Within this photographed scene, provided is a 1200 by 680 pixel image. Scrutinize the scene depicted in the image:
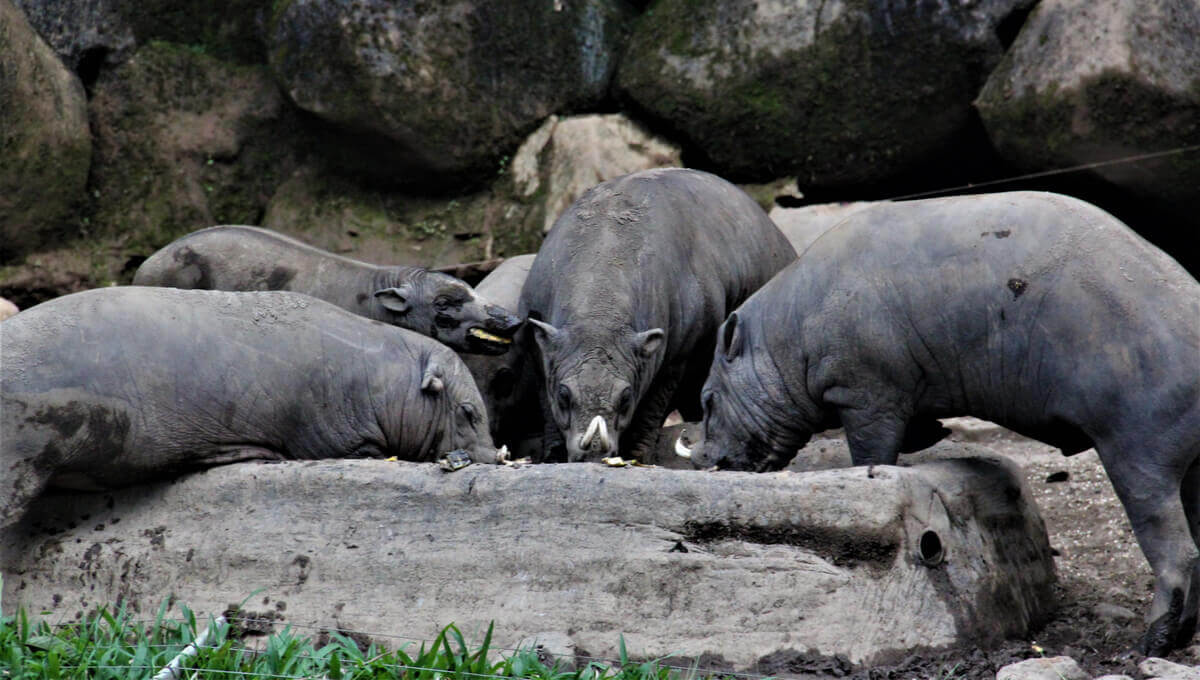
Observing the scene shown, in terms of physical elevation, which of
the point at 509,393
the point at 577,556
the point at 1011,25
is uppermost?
the point at 1011,25

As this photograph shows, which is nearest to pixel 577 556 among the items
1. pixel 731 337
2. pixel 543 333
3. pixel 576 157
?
pixel 731 337

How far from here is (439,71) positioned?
10984 mm

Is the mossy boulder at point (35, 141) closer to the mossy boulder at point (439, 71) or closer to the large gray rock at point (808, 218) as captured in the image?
Answer: the mossy boulder at point (439, 71)

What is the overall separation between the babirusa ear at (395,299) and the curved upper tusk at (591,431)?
174 centimetres

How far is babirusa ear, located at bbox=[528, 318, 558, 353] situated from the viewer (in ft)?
26.5

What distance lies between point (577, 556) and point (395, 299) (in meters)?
3.27

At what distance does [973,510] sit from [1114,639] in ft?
2.77

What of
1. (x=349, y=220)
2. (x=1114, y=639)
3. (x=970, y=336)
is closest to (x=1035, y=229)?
(x=970, y=336)

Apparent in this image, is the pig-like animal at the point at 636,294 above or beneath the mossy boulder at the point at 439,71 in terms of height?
beneath

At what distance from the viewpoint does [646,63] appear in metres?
10.9

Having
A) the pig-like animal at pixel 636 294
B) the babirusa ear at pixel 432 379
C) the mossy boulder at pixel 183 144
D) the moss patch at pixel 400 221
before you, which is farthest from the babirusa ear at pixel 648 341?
the mossy boulder at pixel 183 144

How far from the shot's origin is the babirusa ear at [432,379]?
7.63 m

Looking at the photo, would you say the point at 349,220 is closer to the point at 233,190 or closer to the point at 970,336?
the point at 233,190

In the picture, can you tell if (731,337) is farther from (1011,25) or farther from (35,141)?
(35,141)
